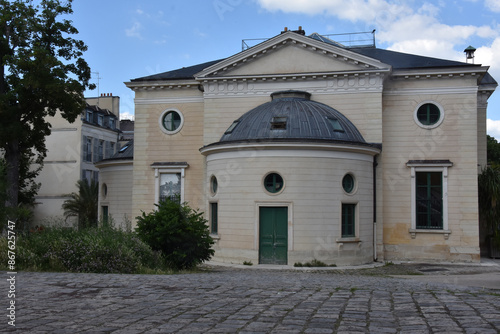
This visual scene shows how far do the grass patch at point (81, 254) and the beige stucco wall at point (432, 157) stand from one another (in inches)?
460

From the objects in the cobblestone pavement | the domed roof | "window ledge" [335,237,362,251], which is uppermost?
the domed roof

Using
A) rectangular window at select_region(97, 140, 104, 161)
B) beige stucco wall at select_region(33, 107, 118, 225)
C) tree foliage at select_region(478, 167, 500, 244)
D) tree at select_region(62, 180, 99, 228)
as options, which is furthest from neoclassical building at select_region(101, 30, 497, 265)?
→ rectangular window at select_region(97, 140, 104, 161)

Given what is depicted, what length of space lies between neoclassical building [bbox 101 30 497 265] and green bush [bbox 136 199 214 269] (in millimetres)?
4304

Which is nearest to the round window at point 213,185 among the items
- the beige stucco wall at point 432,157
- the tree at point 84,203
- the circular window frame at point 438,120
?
the beige stucco wall at point 432,157

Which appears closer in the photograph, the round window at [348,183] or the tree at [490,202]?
the round window at [348,183]

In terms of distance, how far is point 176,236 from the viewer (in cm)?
1548

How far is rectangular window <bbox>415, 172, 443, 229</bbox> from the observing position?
2216 cm

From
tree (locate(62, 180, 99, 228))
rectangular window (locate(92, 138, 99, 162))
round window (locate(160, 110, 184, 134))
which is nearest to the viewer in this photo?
round window (locate(160, 110, 184, 134))

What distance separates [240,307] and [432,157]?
1651cm

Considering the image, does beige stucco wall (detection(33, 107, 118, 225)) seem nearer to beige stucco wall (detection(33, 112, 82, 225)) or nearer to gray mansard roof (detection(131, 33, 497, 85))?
beige stucco wall (detection(33, 112, 82, 225))

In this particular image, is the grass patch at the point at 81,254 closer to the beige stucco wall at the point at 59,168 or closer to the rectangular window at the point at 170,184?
the rectangular window at the point at 170,184

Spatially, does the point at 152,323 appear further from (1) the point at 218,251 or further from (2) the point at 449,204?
(2) the point at 449,204

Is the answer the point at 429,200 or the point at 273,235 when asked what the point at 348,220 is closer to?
the point at 273,235

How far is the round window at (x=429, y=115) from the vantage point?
889 inches
